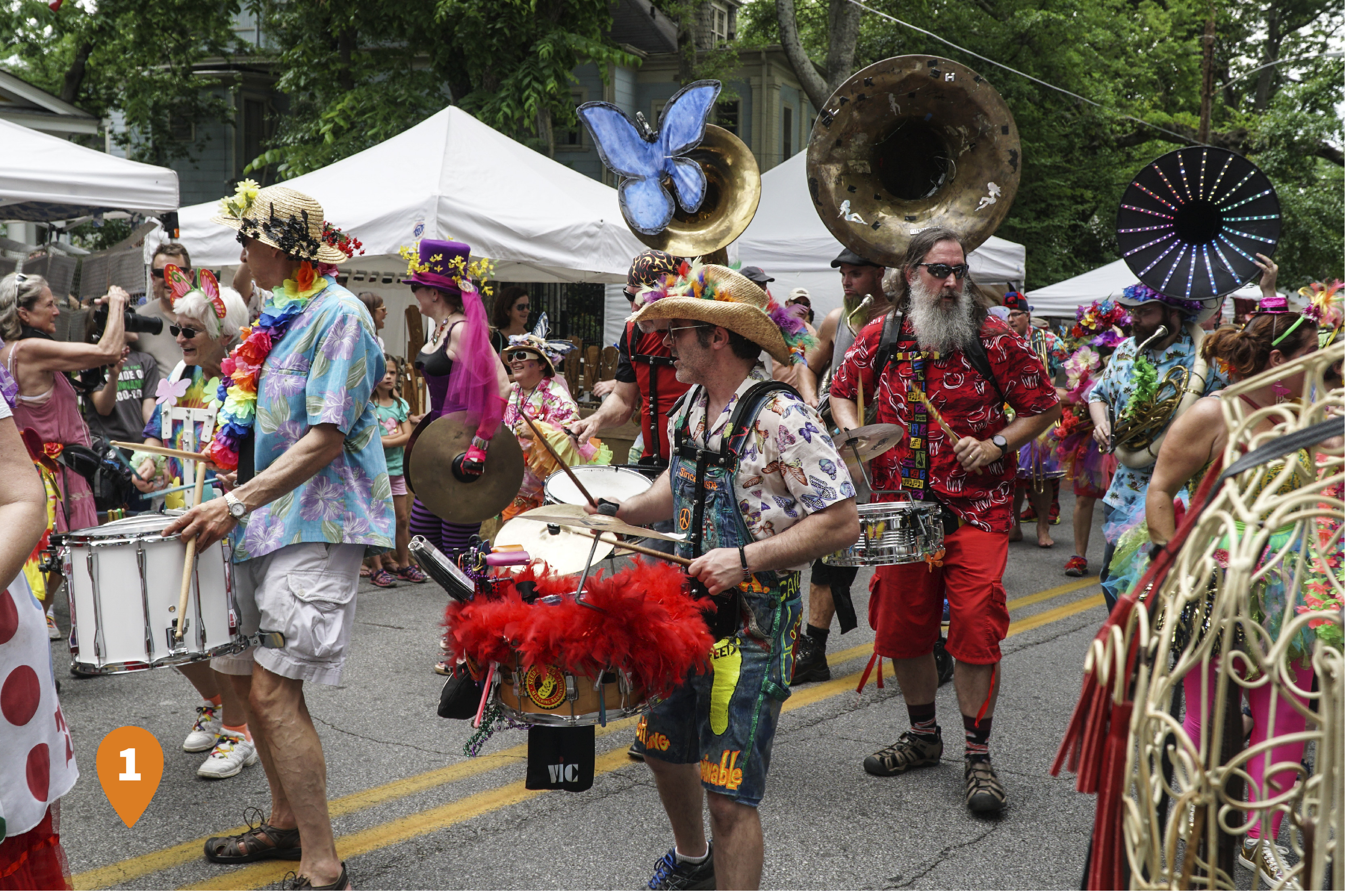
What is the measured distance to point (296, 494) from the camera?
345 cm

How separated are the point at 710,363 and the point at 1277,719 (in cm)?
197

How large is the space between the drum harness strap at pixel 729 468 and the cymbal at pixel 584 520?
20 centimetres

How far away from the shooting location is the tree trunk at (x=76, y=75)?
76.4ft

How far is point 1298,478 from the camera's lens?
3064 mm

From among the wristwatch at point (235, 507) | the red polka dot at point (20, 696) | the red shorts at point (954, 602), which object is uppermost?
the wristwatch at point (235, 507)

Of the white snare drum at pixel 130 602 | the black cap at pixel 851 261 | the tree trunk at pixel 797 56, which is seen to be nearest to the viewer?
the white snare drum at pixel 130 602

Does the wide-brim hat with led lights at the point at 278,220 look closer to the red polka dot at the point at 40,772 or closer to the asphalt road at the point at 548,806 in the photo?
the red polka dot at the point at 40,772

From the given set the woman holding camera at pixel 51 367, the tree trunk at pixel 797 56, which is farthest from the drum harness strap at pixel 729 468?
the tree trunk at pixel 797 56

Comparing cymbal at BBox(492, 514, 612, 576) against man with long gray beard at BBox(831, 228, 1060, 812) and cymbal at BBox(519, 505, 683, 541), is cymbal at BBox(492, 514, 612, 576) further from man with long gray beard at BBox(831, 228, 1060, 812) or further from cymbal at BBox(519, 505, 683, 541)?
man with long gray beard at BBox(831, 228, 1060, 812)

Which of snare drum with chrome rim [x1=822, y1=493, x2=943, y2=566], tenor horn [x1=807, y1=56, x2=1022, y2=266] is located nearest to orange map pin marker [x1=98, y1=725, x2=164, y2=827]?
snare drum with chrome rim [x1=822, y1=493, x2=943, y2=566]

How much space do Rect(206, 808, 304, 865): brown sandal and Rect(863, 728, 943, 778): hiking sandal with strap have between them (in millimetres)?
2235

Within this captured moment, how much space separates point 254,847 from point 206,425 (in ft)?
4.87

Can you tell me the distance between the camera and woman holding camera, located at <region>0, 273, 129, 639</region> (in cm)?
564

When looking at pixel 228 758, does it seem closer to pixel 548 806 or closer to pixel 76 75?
pixel 548 806
